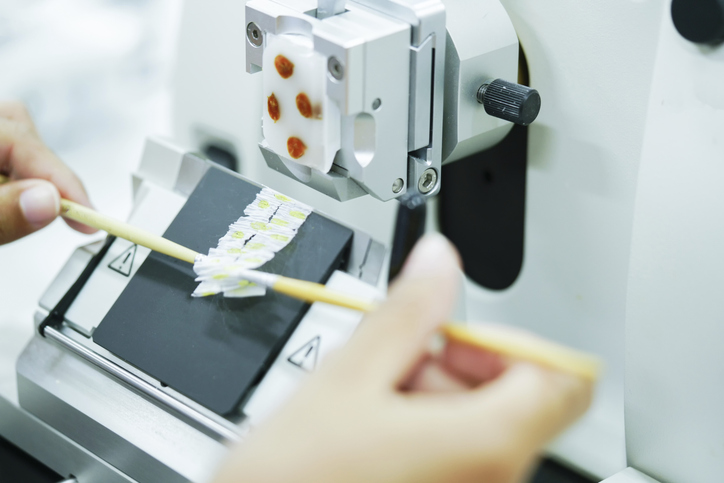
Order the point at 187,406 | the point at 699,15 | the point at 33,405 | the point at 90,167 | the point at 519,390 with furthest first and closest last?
the point at 90,167 → the point at 33,405 → the point at 187,406 → the point at 699,15 → the point at 519,390

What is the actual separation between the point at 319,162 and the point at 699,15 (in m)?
0.29

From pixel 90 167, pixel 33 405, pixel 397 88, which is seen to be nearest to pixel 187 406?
pixel 33 405

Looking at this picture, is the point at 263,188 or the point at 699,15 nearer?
the point at 699,15

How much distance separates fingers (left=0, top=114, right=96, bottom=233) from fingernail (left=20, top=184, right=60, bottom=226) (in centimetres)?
8

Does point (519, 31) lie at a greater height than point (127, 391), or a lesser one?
greater

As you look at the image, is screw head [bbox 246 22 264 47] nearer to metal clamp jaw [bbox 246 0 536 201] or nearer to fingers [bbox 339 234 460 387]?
metal clamp jaw [bbox 246 0 536 201]

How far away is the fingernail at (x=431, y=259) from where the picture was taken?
390 mm

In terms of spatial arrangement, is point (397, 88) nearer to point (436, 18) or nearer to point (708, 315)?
point (436, 18)

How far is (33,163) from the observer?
0.85m

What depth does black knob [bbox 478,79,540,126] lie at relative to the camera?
633 millimetres

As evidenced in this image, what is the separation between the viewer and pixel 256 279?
0.63m

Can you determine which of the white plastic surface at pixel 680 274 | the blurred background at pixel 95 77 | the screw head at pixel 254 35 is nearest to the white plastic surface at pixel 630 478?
the white plastic surface at pixel 680 274

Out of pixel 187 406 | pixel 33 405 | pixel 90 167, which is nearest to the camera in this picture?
pixel 187 406

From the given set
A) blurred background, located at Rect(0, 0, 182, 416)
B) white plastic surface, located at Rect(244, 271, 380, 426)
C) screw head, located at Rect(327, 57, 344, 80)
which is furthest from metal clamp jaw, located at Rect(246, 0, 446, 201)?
blurred background, located at Rect(0, 0, 182, 416)
